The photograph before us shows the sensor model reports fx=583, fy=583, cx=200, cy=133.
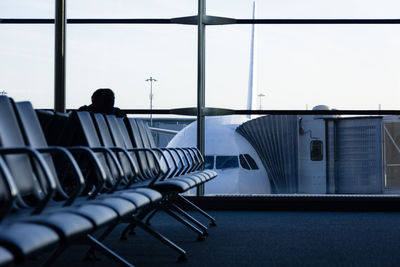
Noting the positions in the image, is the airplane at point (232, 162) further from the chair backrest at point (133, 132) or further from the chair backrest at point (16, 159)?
the chair backrest at point (16, 159)

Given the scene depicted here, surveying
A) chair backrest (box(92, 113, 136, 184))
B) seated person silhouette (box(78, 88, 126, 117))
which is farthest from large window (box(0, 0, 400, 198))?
chair backrest (box(92, 113, 136, 184))

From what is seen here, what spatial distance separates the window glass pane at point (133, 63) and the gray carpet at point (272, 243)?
148 cm

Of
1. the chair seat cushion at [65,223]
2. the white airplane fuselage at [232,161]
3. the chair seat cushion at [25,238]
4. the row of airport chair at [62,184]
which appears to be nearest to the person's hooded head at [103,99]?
the row of airport chair at [62,184]

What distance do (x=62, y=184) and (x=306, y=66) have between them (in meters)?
4.32

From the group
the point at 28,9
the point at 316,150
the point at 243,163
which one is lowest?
the point at 243,163

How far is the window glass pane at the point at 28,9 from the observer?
6406mm

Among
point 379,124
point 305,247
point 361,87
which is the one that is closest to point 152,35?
point 361,87

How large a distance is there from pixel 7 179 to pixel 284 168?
20.8 feet

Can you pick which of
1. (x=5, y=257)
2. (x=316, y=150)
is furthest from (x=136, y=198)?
(x=316, y=150)

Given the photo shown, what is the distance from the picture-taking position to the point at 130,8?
6.46m

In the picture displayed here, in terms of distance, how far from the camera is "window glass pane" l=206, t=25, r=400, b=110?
639 centimetres

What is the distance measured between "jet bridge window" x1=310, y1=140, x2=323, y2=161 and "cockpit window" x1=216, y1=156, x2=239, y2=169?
3.43 meters

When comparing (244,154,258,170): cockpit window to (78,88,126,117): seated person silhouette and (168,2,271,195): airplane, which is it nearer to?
(168,2,271,195): airplane

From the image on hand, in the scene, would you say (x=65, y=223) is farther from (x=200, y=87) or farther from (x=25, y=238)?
(x=200, y=87)
